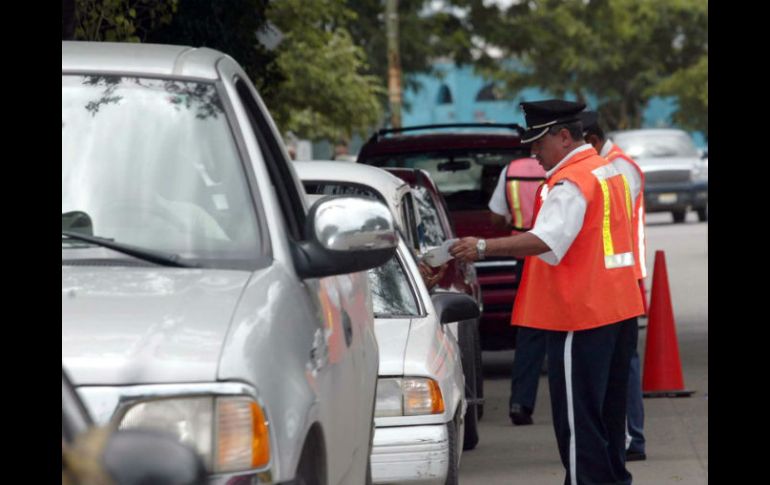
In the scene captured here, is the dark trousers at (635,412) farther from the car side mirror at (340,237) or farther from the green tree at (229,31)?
the car side mirror at (340,237)

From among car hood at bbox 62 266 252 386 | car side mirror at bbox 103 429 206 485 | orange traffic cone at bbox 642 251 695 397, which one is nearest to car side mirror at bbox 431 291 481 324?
orange traffic cone at bbox 642 251 695 397

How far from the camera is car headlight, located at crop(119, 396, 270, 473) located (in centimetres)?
358

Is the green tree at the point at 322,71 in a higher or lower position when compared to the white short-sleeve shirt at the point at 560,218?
higher

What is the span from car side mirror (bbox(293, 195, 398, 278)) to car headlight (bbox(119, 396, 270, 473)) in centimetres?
80

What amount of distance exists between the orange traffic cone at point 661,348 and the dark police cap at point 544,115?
14.2 ft

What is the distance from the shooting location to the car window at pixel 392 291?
841 centimetres

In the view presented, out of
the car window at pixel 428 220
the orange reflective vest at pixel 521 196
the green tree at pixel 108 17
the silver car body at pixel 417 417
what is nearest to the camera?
the silver car body at pixel 417 417

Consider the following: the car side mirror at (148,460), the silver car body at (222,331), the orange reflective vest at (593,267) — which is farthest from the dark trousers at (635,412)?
the car side mirror at (148,460)

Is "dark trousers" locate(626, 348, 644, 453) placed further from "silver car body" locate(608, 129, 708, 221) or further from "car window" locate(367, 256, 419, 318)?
"silver car body" locate(608, 129, 708, 221)

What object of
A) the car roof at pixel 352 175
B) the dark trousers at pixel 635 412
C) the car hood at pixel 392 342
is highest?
the car roof at pixel 352 175

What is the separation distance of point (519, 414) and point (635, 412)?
1.77 metres
